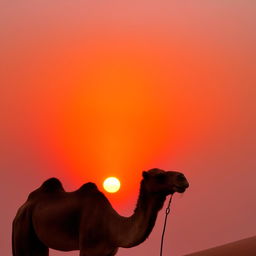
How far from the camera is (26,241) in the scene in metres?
2.01

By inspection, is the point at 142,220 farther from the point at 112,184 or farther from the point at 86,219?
the point at 112,184

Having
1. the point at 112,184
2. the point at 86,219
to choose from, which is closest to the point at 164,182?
the point at 86,219

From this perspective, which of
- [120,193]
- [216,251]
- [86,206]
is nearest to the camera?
[86,206]

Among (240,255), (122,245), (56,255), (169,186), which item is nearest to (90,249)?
(122,245)

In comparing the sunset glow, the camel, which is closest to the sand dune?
the camel

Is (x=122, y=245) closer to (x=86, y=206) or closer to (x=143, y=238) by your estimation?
(x=143, y=238)

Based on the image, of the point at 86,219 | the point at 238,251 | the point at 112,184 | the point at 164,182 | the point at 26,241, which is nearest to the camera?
the point at 164,182

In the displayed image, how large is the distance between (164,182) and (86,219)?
1.19 ft

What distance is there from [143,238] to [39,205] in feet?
1.92

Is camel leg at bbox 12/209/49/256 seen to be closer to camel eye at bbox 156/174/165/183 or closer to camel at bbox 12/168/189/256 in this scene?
camel at bbox 12/168/189/256

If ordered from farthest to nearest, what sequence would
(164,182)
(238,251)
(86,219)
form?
(238,251), (86,219), (164,182)

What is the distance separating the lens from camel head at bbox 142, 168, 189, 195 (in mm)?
1528

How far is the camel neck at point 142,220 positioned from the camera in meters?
1.60

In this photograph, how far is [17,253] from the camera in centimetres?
202
